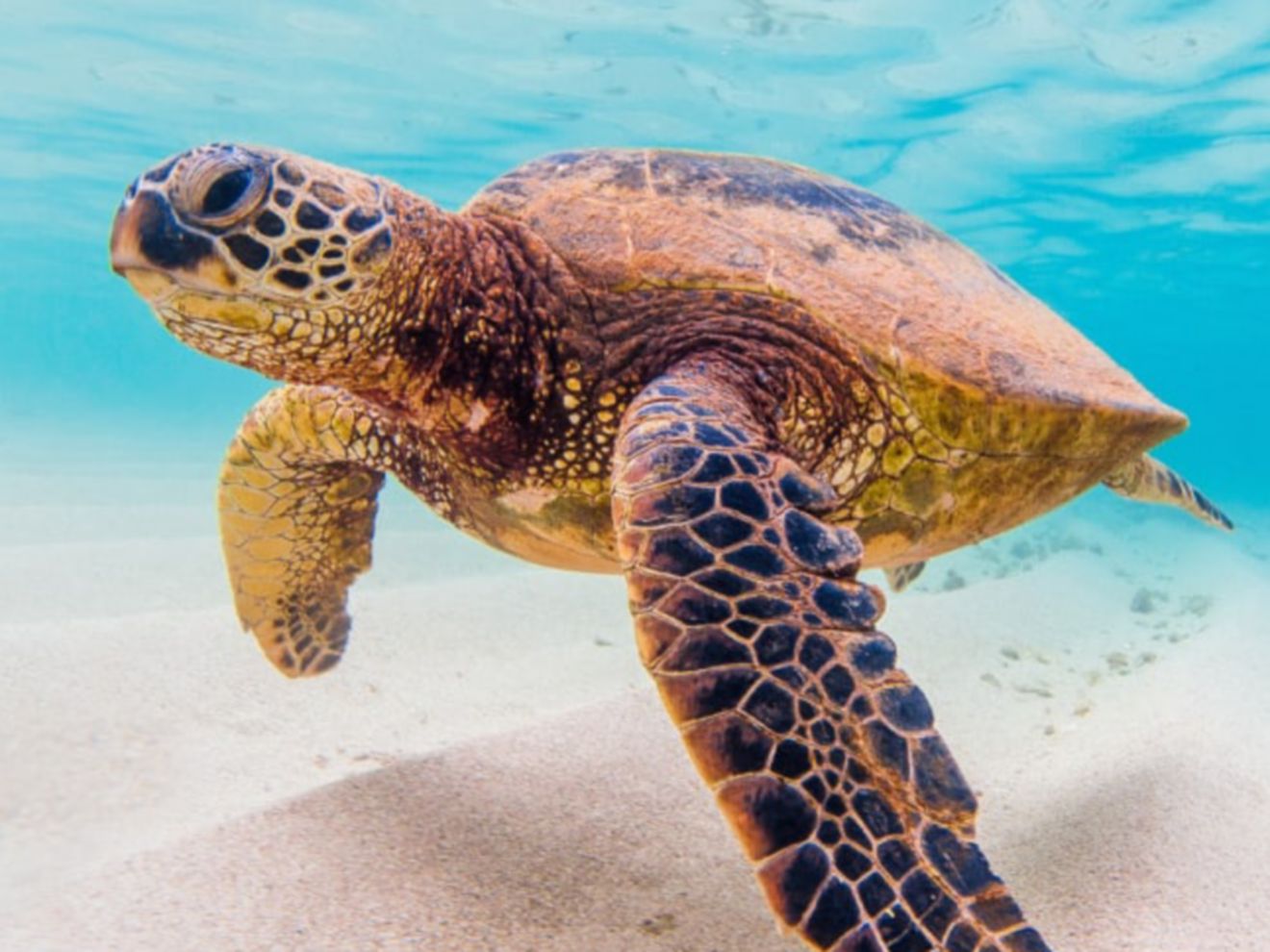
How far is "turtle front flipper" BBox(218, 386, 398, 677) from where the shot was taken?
11.6 feet

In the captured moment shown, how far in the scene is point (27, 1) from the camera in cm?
1894

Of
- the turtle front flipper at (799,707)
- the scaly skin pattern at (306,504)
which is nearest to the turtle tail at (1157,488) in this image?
the turtle front flipper at (799,707)

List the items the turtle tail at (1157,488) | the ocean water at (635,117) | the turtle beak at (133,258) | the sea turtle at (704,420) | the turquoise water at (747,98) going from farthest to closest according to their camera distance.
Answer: the turquoise water at (747,98) → the ocean water at (635,117) → the turtle tail at (1157,488) → the turtle beak at (133,258) → the sea turtle at (704,420)

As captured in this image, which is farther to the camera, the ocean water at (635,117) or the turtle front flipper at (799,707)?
the ocean water at (635,117)

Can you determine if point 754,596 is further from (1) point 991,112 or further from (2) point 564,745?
(1) point 991,112

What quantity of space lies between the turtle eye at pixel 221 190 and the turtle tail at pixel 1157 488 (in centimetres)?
448

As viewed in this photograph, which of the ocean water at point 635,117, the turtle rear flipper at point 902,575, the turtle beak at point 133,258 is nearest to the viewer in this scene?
the turtle beak at point 133,258

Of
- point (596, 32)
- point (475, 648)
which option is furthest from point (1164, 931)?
point (596, 32)

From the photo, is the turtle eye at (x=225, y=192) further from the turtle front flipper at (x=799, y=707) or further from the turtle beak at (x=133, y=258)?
the turtle front flipper at (x=799, y=707)

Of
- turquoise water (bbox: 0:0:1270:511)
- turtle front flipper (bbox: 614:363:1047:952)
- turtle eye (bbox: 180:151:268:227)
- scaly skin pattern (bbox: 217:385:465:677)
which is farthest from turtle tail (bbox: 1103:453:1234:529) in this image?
turquoise water (bbox: 0:0:1270:511)

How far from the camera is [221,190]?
2463 millimetres

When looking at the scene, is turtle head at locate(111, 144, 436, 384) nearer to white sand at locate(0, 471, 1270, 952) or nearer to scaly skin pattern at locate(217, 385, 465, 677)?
scaly skin pattern at locate(217, 385, 465, 677)

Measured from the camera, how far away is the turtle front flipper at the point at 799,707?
1662 millimetres

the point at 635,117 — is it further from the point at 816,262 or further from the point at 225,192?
the point at 225,192
